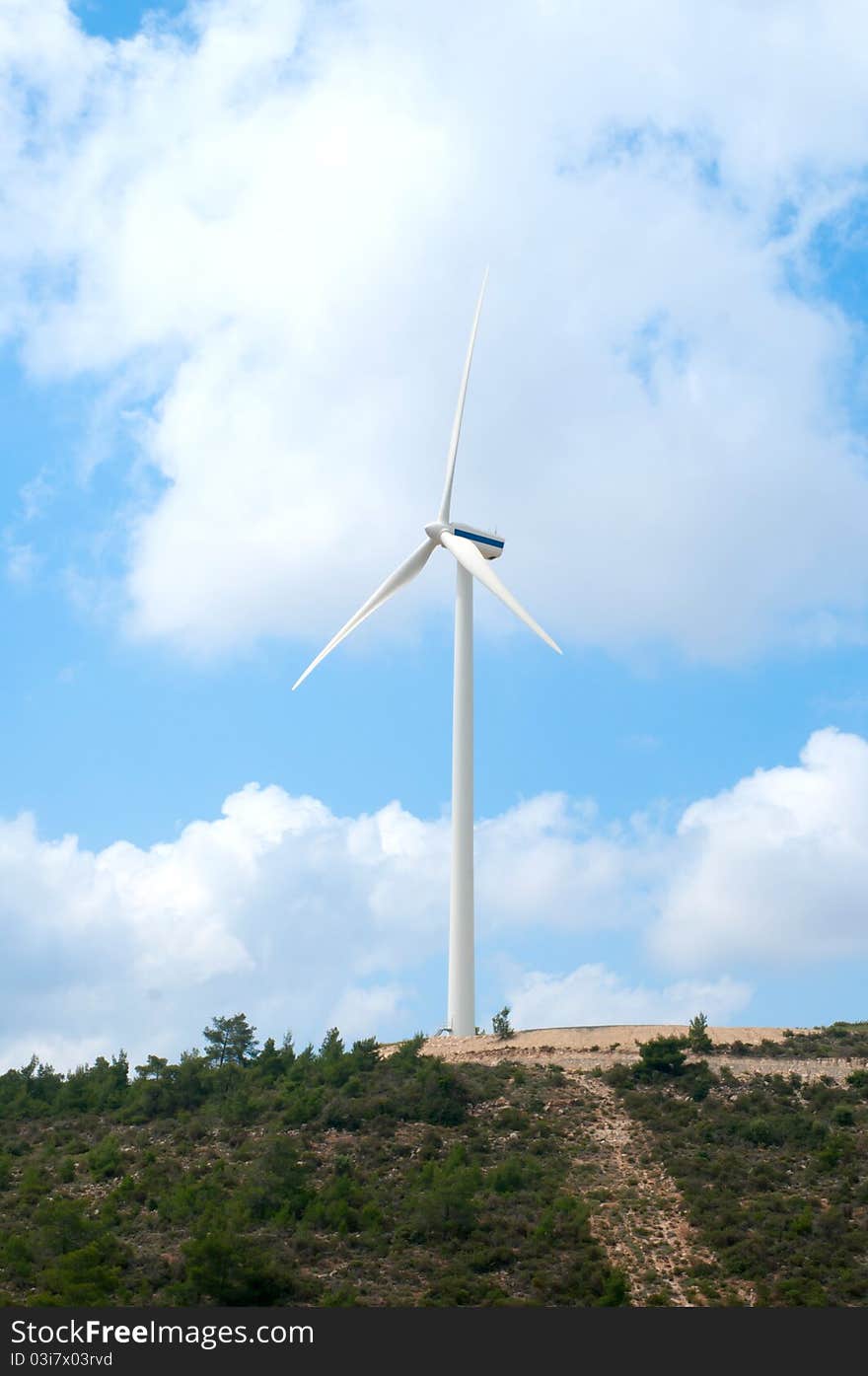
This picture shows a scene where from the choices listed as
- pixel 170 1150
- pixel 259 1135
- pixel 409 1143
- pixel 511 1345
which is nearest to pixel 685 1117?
pixel 409 1143

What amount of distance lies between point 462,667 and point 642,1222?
3027 cm

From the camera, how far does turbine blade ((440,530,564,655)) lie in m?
68.7

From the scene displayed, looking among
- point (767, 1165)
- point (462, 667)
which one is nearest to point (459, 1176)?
point (767, 1165)

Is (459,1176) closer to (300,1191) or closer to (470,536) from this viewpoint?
(300,1191)

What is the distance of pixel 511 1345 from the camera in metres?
33.8

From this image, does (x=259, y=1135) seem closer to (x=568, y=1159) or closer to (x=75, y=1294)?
(x=568, y=1159)

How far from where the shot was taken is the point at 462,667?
69938mm

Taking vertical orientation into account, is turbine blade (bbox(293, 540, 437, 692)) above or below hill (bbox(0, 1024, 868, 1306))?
above

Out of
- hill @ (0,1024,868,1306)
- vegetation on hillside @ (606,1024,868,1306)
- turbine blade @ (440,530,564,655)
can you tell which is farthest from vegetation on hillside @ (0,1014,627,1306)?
turbine blade @ (440,530,564,655)

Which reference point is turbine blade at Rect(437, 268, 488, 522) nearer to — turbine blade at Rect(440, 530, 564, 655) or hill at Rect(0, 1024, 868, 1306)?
turbine blade at Rect(440, 530, 564, 655)

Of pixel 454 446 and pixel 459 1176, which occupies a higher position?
pixel 454 446

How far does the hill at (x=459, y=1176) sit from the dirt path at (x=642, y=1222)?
0.09 m

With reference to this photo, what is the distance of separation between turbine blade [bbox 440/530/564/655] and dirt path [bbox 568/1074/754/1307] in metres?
23.3

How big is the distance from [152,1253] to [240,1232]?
2.84 m
